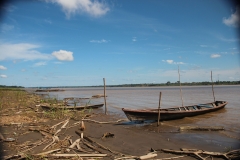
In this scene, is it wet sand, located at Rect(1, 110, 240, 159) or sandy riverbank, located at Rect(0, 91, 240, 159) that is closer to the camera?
sandy riverbank, located at Rect(0, 91, 240, 159)

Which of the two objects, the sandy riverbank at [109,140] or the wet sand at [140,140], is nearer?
the sandy riverbank at [109,140]

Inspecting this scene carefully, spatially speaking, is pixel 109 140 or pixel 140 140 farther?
pixel 140 140

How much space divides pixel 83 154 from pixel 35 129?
153 inches

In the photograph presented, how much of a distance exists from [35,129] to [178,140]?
19.9 ft

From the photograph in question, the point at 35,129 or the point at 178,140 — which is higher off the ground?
the point at 35,129

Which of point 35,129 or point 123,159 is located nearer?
point 123,159

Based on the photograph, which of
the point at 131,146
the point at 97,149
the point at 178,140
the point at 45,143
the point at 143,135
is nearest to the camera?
the point at 97,149

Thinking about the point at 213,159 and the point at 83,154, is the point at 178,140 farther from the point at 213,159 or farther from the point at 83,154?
the point at 83,154

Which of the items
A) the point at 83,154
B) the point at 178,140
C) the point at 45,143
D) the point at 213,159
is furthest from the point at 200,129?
the point at 45,143

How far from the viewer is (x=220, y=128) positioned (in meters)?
9.25

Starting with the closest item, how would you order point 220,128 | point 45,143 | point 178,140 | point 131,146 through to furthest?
point 45,143
point 131,146
point 178,140
point 220,128

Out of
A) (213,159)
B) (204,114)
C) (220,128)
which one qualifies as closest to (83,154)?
(213,159)

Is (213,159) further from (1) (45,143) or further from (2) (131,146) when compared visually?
(1) (45,143)

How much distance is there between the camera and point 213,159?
5457 millimetres
